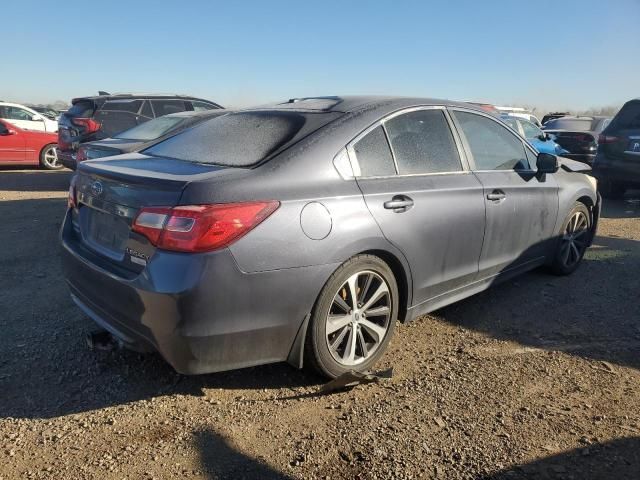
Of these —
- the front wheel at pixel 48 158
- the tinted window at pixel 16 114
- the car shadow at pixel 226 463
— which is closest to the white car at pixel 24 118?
the tinted window at pixel 16 114

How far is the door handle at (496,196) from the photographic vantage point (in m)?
3.92

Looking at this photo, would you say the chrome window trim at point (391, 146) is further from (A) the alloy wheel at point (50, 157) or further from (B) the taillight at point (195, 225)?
(A) the alloy wheel at point (50, 157)

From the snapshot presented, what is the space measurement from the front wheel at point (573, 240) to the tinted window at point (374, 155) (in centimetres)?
242

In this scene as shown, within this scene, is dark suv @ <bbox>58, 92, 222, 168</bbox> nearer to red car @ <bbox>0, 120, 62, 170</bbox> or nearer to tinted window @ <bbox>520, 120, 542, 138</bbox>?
red car @ <bbox>0, 120, 62, 170</bbox>

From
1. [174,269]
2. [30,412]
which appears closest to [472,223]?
[174,269]

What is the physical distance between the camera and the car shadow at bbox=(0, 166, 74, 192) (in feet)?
33.7

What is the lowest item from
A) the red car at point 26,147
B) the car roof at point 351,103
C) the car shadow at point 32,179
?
the car shadow at point 32,179

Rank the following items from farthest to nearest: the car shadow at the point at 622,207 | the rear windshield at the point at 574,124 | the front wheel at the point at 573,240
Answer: the rear windshield at the point at 574,124 < the car shadow at the point at 622,207 < the front wheel at the point at 573,240

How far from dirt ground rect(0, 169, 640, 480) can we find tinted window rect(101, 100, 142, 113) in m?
6.47

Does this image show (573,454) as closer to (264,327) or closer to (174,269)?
(264,327)

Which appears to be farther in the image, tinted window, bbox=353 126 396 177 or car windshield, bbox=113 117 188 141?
car windshield, bbox=113 117 188 141

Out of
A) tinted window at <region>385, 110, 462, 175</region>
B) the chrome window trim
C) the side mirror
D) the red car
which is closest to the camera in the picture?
the chrome window trim

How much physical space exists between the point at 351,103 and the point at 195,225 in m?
1.55

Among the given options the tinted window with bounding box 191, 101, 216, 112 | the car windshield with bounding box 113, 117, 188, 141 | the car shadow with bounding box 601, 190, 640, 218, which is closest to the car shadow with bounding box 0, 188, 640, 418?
the car windshield with bounding box 113, 117, 188, 141
